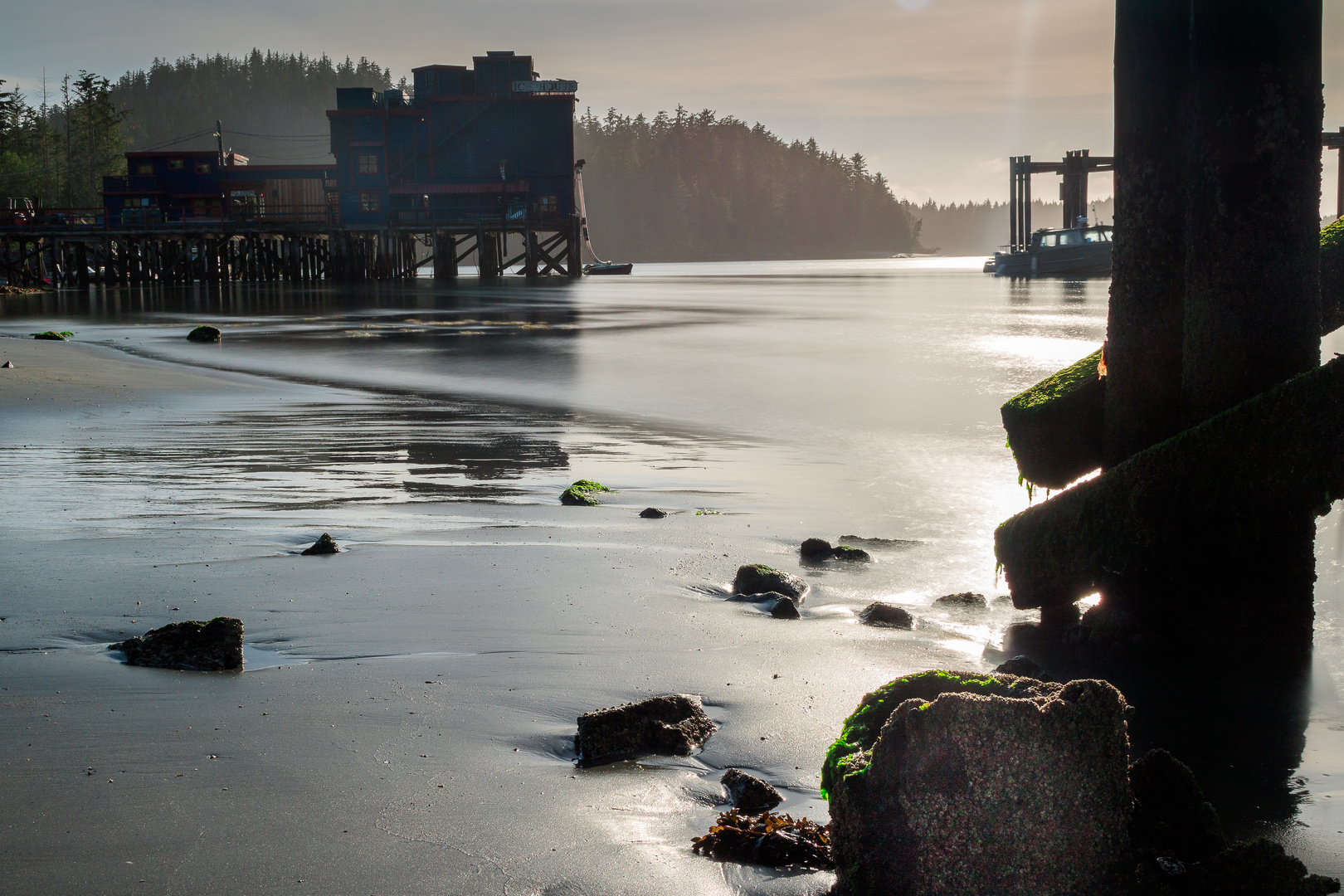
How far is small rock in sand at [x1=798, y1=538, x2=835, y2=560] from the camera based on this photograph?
21.1ft

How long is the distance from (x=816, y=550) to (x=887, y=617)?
53.9 inches

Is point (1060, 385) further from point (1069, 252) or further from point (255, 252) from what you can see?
point (255, 252)

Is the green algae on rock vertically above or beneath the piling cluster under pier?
beneath

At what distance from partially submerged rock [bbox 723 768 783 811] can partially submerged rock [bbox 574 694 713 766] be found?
1.00 ft

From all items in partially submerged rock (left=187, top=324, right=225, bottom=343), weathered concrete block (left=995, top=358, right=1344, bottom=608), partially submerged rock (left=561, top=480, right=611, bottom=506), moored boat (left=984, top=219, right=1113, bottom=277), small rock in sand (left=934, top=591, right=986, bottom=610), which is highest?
moored boat (left=984, top=219, right=1113, bottom=277)

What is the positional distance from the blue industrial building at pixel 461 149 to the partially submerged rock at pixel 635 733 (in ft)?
200

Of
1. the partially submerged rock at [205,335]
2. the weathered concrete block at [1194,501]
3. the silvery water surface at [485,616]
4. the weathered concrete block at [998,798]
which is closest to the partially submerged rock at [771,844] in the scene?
the silvery water surface at [485,616]

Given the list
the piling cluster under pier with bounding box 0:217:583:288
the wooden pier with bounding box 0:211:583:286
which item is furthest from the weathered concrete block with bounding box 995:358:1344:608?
the wooden pier with bounding box 0:211:583:286

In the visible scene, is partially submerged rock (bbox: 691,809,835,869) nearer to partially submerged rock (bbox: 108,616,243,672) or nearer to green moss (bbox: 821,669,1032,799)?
green moss (bbox: 821,669,1032,799)

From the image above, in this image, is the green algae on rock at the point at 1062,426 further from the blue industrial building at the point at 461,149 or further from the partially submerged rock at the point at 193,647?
the blue industrial building at the point at 461,149

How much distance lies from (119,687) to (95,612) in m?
1.02

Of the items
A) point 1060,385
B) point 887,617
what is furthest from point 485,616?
point 1060,385

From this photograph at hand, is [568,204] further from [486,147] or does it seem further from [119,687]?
[119,687]

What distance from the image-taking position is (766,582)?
550cm
